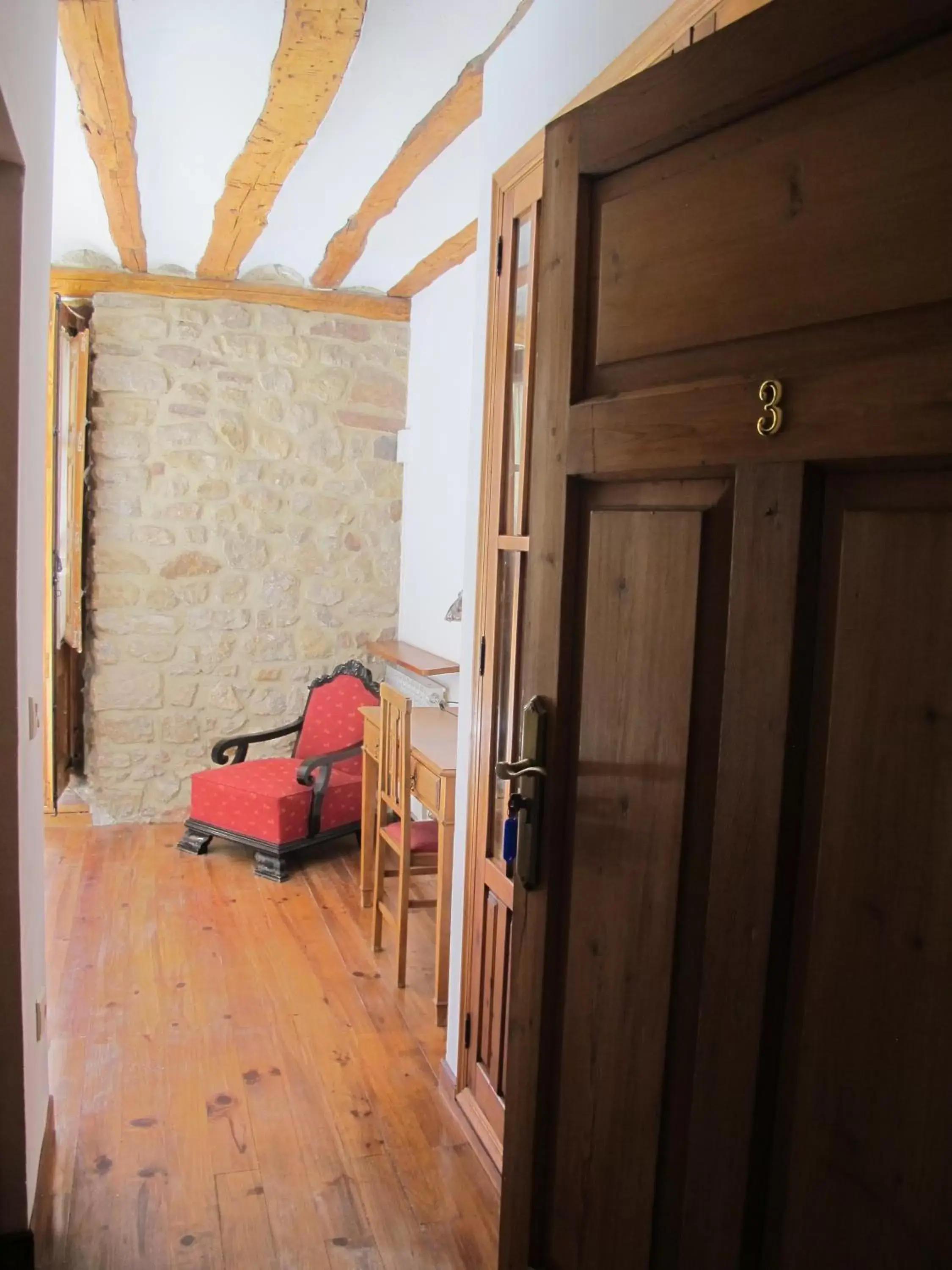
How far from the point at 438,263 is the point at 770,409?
147 inches

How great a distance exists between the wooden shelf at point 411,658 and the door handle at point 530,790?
2.41 metres

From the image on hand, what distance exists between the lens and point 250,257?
4.59 metres

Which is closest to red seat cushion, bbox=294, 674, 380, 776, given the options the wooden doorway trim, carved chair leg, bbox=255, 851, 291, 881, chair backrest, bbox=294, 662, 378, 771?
chair backrest, bbox=294, 662, 378, 771

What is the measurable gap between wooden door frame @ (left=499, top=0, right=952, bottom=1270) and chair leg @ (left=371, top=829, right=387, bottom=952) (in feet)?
6.72

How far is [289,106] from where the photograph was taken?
277 cm

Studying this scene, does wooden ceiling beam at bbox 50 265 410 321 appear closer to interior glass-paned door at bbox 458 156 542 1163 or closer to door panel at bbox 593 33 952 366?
interior glass-paned door at bbox 458 156 542 1163

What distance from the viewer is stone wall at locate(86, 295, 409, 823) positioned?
4828 mm

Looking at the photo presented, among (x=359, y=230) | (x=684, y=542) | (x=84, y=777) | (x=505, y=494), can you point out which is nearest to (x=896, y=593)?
(x=684, y=542)

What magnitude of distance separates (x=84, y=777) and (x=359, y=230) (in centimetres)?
297

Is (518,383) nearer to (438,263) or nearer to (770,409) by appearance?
(770,409)

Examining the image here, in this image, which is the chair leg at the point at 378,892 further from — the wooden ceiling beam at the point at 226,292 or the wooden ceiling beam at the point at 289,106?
the wooden ceiling beam at the point at 226,292

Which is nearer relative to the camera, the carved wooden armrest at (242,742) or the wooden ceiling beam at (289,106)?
the wooden ceiling beam at (289,106)

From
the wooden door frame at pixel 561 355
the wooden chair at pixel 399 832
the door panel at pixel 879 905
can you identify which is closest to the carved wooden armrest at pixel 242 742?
the wooden chair at pixel 399 832

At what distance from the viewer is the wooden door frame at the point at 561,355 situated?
109cm
